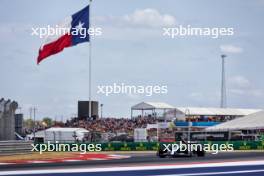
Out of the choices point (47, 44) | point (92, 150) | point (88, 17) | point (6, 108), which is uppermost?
point (88, 17)

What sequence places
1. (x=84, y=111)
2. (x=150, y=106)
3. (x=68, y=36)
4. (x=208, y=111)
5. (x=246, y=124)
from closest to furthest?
(x=68, y=36) → (x=246, y=124) → (x=84, y=111) → (x=150, y=106) → (x=208, y=111)

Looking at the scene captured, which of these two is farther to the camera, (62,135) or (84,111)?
(84,111)

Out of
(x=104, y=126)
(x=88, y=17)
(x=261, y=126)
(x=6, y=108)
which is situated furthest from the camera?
(x=104, y=126)

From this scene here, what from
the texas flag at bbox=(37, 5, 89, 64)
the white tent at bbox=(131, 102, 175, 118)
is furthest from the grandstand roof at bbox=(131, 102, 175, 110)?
the texas flag at bbox=(37, 5, 89, 64)

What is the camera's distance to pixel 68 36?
29953mm

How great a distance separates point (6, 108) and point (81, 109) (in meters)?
26.7

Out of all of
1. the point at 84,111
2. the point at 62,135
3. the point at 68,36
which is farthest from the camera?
the point at 84,111

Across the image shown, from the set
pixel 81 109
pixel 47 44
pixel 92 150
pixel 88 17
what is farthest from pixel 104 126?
pixel 47 44

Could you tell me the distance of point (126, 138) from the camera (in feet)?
153

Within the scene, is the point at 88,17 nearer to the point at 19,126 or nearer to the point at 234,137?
the point at 19,126

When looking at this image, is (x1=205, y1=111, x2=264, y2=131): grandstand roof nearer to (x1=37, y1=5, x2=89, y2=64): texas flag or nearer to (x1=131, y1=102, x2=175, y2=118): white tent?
(x1=131, y1=102, x2=175, y2=118): white tent

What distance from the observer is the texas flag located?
94.1 feet

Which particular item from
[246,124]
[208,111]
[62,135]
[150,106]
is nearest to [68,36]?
[62,135]

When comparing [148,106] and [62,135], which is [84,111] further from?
[62,135]
